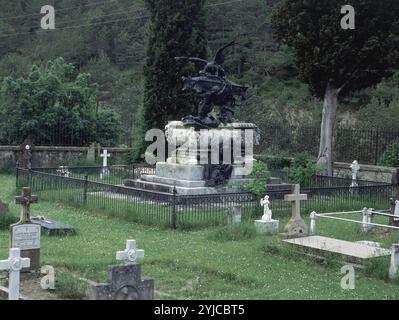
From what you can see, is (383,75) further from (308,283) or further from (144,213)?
(308,283)

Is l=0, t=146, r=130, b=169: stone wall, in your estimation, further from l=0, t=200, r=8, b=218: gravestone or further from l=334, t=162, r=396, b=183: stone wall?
l=0, t=200, r=8, b=218: gravestone

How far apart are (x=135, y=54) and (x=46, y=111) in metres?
29.2

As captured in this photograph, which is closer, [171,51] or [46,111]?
[171,51]

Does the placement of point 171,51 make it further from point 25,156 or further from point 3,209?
point 3,209

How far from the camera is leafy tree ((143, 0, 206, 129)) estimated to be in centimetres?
2989

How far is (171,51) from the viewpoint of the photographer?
30047 millimetres

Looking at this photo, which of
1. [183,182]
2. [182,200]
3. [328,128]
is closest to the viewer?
[182,200]

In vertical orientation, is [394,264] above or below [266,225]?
below

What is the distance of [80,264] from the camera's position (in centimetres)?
1213

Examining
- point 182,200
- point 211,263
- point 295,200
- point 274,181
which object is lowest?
point 211,263

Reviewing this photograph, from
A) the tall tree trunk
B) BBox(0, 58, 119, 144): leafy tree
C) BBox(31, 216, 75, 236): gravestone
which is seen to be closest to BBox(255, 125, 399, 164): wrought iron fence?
the tall tree trunk

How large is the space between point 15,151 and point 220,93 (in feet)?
39.8

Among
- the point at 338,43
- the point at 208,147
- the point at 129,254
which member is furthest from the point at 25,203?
the point at 338,43
